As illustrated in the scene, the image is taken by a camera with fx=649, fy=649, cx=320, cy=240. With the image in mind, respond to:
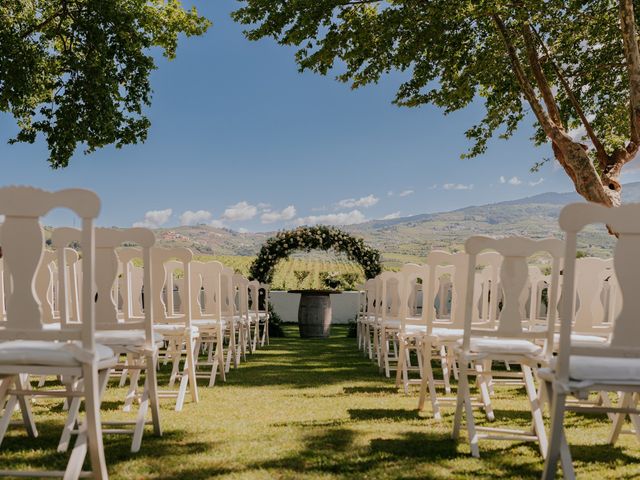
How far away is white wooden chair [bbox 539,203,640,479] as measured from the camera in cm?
262

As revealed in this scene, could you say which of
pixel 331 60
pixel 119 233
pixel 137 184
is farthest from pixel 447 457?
pixel 137 184

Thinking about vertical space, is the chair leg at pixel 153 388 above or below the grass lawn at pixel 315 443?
above

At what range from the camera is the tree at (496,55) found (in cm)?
1111

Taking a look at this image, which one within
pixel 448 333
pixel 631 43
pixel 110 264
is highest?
pixel 631 43

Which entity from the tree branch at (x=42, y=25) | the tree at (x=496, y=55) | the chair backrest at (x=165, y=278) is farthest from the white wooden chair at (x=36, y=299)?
the tree branch at (x=42, y=25)

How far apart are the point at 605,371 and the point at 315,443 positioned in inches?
79.0

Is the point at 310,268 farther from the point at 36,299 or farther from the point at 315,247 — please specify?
the point at 36,299

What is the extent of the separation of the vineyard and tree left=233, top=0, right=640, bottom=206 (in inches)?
175

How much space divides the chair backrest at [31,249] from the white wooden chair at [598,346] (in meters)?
1.97

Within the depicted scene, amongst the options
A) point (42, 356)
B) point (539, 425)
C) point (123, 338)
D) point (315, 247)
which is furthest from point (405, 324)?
point (315, 247)

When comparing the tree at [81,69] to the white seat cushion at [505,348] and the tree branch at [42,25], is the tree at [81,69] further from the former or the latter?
the white seat cushion at [505,348]

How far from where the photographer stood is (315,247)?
54.4 ft

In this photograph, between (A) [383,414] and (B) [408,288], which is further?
(B) [408,288]

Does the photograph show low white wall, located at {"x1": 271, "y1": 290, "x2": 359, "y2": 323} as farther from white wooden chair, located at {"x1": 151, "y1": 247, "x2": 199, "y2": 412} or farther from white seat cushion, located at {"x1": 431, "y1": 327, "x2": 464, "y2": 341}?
white seat cushion, located at {"x1": 431, "y1": 327, "x2": 464, "y2": 341}
